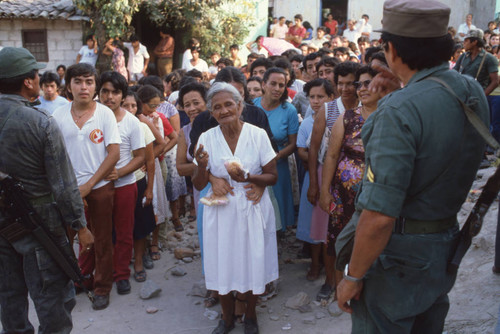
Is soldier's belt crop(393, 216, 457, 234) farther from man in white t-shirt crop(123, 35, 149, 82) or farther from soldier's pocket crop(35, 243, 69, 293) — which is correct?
man in white t-shirt crop(123, 35, 149, 82)

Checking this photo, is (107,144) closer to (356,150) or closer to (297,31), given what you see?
(356,150)

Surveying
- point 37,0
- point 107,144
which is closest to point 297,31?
point 37,0

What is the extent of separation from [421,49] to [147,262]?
4073 millimetres

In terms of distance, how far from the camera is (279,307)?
4.12 meters

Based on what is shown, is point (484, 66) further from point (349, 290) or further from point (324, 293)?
point (349, 290)

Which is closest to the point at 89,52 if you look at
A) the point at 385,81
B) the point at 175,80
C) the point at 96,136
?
the point at 175,80

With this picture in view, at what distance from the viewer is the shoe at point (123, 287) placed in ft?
14.5

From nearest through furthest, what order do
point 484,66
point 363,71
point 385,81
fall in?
point 385,81
point 363,71
point 484,66

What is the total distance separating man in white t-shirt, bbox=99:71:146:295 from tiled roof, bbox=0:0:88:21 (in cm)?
1044

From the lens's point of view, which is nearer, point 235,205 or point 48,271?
point 48,271

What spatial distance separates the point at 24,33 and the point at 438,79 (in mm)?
15308

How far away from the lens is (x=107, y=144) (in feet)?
13.2

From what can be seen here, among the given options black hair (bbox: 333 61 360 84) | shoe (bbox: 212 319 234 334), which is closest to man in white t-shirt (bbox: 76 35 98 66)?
black hair (bbox: 333 61 360 84)

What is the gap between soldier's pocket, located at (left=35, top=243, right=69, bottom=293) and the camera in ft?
8.95
